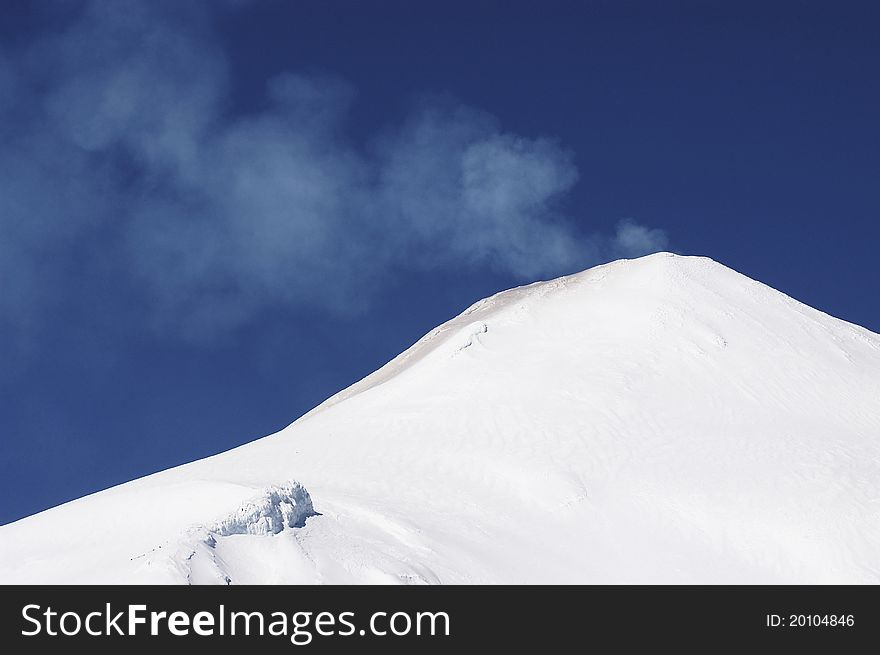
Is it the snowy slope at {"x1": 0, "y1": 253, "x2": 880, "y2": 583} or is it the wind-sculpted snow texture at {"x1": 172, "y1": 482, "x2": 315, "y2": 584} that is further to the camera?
the snowy slope at {"x1": 0, "y1": 253, "x2": 880, "y2": 583}

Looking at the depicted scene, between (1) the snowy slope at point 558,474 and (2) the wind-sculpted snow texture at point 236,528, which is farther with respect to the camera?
(1) the snowy slope at point 558,474

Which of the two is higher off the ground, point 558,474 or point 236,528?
point 558,474

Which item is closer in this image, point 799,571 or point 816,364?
point 799,571

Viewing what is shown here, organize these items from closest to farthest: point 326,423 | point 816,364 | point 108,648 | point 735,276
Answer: point 108,648, point 326,423, point 816,364, point 735,276

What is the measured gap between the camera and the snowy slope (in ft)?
78.2

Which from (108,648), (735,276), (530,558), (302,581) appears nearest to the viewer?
(108,648)

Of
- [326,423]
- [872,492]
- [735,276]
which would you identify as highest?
[735,276]

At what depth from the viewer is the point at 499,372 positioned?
42781 mm

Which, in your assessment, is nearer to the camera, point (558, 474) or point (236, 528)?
point (236, 528)

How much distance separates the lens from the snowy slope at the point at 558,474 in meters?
23.8

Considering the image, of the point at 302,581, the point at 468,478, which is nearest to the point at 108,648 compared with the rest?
the point at 302,581

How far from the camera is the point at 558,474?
33219 millimetres

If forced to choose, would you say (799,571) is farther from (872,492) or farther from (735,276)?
(735,276)

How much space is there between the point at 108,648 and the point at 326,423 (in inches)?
945
